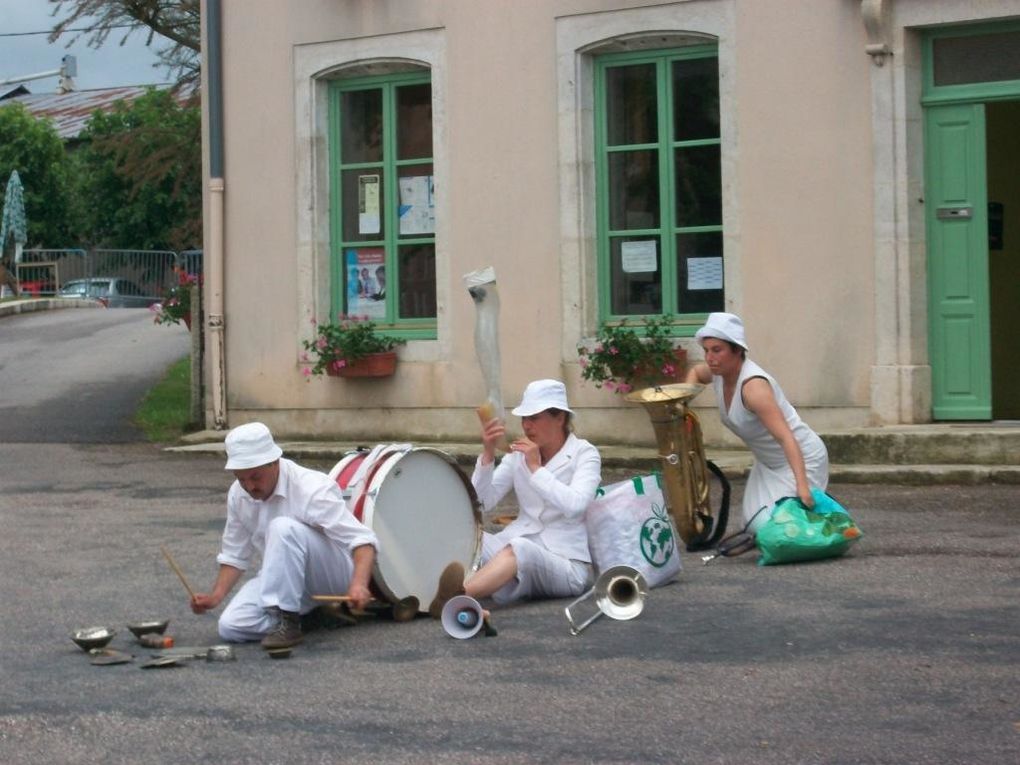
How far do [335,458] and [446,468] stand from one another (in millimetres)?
7135

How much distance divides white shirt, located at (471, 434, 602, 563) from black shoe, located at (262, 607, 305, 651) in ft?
4.07

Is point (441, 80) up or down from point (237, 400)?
up

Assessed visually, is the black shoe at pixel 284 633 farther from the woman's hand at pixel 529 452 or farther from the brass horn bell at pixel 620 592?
the woman's hand at pixel 529 452

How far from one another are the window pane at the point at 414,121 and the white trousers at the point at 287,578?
865 centimetres

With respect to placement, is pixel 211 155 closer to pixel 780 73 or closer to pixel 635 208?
pixel 635 208

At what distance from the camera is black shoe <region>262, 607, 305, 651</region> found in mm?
7395

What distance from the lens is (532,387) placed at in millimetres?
8492

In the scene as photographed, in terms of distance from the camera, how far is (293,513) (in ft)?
25.5

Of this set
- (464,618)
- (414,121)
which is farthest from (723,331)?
(414,121)

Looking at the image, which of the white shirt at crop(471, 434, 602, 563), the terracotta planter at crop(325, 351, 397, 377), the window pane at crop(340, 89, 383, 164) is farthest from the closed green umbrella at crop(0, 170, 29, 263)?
the white shirt at crop(471, 434, 602, 563)

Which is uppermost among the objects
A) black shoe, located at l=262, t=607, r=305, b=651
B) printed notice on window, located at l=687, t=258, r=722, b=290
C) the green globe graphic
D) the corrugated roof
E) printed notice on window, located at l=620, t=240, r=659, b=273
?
the corrugated roof

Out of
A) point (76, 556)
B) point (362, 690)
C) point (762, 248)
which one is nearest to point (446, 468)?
point (362, 690)

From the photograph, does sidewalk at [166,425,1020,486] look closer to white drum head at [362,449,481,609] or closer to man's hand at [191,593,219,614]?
white drum head at [362,449,481,609]

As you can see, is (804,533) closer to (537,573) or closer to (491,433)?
(537,573)
